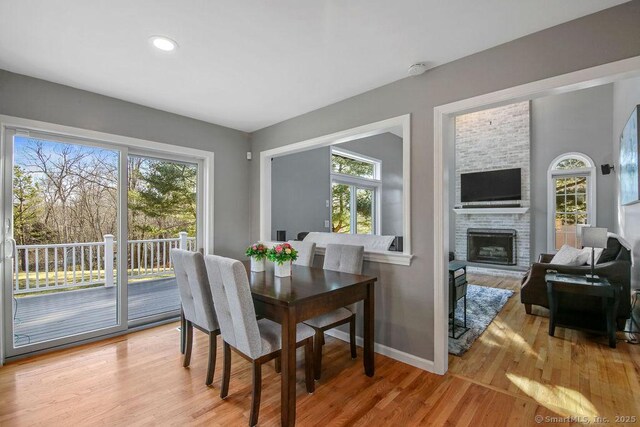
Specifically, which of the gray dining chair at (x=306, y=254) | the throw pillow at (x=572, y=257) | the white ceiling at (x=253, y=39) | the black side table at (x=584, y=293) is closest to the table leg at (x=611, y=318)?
the black side table at (x=584, y=293)

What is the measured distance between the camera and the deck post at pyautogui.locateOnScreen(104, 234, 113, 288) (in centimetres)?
323

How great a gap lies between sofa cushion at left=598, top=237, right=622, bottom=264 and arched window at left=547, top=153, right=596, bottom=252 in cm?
290

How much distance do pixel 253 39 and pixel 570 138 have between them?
6828 mm

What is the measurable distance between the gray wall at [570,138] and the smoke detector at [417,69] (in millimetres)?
5425

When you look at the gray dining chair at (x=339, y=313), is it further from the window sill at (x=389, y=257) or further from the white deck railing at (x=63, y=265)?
the white deck railing at (x=63, y=265)

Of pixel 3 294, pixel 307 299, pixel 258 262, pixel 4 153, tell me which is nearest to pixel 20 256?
pixel 3 294

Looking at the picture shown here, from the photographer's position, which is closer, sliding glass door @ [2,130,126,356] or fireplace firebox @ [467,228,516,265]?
sliding glass door @ [2,130,126,356]

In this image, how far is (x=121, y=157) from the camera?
10.6 feet

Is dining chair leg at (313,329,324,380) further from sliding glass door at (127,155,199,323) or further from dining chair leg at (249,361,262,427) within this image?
sliding glass door at (127,155,199,323)

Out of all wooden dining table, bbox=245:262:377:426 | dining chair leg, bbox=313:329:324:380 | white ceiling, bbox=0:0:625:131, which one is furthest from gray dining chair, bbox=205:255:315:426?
white ceiling, bbox=0:0:625:131

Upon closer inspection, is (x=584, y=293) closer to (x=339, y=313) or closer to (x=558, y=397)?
(x=558, y=397)

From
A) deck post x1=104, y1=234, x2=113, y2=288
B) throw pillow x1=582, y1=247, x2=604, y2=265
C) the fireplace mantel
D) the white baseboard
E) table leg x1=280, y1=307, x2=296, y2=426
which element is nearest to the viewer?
table leg x1=280, y1=307, x2=296, y2=426

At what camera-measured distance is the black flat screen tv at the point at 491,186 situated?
6.45 meters

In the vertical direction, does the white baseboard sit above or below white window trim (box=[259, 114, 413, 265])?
below
